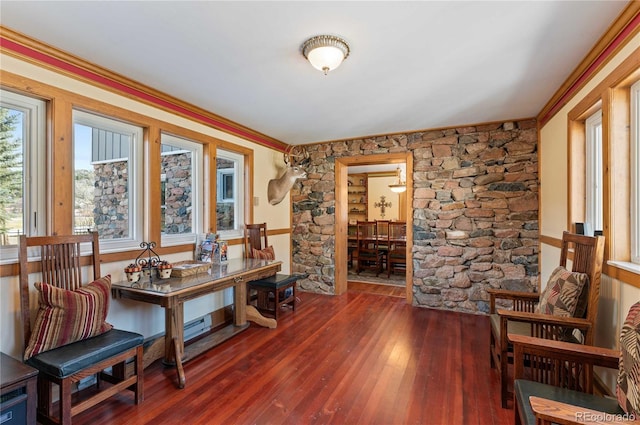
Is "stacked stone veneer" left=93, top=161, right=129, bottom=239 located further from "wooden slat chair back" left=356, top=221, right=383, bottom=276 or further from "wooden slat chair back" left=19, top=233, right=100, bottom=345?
"wooden slat chair back" left=356, top=221, right=383, bottom=276

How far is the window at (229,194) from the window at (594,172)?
3.62 metres

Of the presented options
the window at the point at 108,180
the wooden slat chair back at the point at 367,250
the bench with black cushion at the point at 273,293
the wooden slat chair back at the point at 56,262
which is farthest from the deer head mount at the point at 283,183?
the wooden slat chair back at the point at 56,262

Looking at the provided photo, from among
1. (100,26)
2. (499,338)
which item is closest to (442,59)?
(499,338)

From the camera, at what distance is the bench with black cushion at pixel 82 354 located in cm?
162

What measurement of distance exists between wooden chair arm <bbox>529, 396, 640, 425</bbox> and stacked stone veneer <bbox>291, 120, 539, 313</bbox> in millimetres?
2881

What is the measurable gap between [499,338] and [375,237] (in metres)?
4.03

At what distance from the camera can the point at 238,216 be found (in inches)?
155

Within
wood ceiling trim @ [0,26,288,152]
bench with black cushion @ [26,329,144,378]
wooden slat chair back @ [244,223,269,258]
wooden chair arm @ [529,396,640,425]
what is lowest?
bench with black cushion @ [26,329,144,378]

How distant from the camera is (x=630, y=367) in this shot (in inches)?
48.8

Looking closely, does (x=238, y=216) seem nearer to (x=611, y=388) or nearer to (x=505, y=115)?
(x=505, y=115)

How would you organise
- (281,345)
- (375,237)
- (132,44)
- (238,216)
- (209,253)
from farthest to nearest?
(375,237) → (238,216) → (209,253) → (281,345) → (132,44)

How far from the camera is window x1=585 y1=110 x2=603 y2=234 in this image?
2383mm

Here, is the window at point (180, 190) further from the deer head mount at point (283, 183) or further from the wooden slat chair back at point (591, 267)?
the wooden slat chair back at point (591, 267)

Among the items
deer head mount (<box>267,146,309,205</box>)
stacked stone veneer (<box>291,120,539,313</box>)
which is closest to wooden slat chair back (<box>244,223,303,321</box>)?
deer head mount (<box>267,146,309,205</box>)
